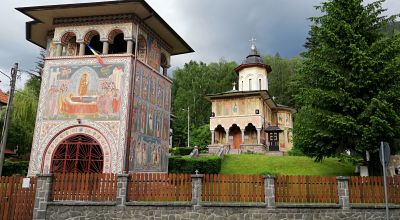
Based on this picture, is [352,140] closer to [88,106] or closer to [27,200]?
[88,106]

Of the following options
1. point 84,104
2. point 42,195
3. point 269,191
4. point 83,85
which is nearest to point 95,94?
Answer: point 84,104

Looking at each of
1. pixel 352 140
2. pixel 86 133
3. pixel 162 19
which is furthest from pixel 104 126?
pixel 352 140

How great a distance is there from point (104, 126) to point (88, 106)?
136cm

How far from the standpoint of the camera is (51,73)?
56.5ft

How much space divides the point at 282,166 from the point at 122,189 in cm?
1631

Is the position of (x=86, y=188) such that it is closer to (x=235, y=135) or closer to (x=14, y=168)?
(x=14, y=168)

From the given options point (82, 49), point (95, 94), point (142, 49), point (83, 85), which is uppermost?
point (142, 49)

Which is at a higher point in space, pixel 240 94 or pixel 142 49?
pixel 240 94

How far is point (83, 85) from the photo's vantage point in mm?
16766

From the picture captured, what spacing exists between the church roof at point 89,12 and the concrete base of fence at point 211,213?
32.4ft

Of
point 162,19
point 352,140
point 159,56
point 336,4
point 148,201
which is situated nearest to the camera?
point 148,201

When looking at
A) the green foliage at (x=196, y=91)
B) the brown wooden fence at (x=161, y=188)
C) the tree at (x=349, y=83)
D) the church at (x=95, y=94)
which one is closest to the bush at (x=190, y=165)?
the church at (x=95, y=94)

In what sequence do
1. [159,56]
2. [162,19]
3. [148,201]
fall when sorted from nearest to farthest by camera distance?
[148,201] → [162,19] → [159,56]

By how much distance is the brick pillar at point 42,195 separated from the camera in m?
11.0
